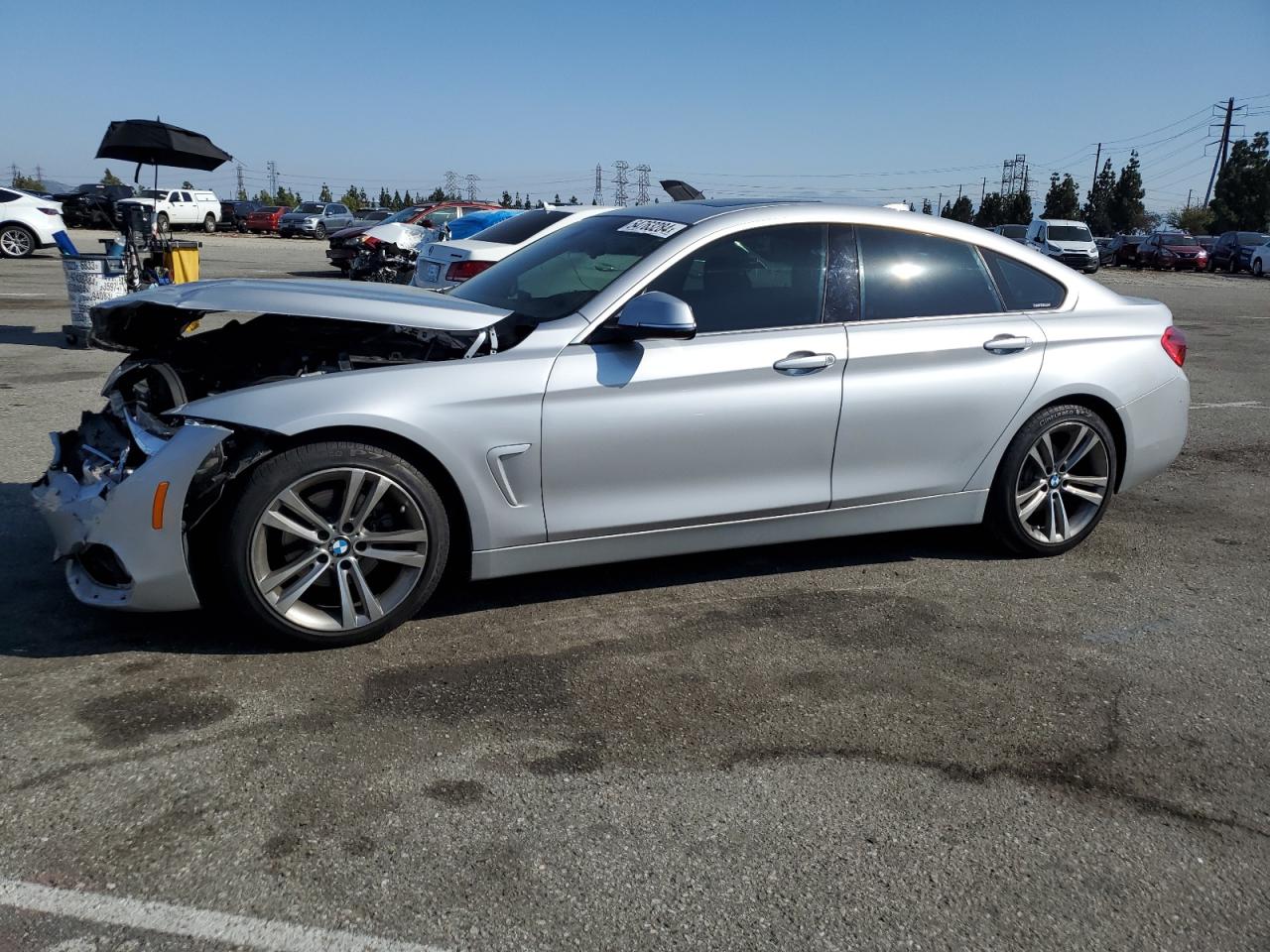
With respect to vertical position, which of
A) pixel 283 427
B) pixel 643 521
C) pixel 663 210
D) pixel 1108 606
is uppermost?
pixel 663 210

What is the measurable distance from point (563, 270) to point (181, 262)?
28.3 feet

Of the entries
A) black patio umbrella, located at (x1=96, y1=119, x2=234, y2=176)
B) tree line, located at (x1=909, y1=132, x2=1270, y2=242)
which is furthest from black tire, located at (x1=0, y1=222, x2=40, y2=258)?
tree line, located at (x1=909, y1=132, x2=1270, y2=242)

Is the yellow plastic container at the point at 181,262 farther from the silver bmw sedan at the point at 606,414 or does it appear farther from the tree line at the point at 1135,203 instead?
the tree line at the point at 1135,203

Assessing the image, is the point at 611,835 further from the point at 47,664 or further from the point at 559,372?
the point at 47,664

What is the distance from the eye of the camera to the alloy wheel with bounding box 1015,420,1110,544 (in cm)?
492

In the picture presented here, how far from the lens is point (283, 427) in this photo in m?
3.59

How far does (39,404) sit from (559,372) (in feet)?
18.7

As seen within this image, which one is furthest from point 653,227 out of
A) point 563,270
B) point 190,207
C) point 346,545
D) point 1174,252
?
point 1174,252

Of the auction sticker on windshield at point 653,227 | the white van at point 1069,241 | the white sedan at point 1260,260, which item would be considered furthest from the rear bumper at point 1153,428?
the white sedan at point 1260,260

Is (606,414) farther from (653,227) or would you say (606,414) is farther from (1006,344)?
(1006,344)

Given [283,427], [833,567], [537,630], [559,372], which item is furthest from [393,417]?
[833,567]

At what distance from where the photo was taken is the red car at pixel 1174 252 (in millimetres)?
43250

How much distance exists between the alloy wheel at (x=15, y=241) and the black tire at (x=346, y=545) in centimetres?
2219

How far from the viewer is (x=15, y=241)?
2208cm
